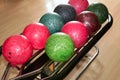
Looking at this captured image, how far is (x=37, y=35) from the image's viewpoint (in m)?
0.92

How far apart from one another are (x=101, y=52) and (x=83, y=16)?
831 millimetres

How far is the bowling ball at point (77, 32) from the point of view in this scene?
0.95 metres

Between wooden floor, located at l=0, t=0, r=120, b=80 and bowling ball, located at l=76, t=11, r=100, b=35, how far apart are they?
60cm

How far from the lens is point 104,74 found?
158cm

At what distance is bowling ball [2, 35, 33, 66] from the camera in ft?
2.76

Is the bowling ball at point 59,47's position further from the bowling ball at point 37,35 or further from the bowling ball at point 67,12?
the bowling ball at point 67,12

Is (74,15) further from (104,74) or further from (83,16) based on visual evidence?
(104,74)

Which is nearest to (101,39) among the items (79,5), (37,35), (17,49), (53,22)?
(79,5)

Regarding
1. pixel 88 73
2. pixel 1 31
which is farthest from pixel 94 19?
pixel 1 31

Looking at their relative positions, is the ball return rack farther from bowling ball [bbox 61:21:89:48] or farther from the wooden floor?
the wooden floor

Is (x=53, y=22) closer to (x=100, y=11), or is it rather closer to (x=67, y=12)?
(x=67, y=12)

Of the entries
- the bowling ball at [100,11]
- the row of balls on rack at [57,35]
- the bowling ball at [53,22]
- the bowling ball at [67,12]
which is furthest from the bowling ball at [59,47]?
the bowling ball at [100,11]

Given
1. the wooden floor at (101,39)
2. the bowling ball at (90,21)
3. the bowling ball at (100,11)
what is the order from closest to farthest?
the bowling ball at (90,21) → the bowling ball at (100,11) → the wooden floor at (101,39)

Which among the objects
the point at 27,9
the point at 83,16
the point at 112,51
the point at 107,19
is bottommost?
the point at 112,51
